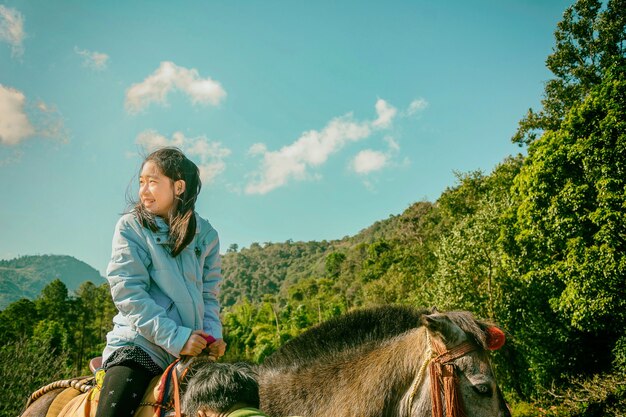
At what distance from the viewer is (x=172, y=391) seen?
1.96m

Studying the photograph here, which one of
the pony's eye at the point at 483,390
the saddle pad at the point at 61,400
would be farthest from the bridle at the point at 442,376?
the saddle pad at the point at 61,400

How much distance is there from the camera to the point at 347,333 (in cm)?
360

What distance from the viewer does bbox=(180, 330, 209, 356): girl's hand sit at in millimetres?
2117

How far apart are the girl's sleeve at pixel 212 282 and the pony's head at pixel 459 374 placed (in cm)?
155

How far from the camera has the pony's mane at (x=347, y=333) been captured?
11.4 ft

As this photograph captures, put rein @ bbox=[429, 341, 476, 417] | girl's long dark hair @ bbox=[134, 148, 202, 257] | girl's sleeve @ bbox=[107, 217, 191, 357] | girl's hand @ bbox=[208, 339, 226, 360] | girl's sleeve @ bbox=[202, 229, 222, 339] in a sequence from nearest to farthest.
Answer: girl's sleeve @ bbox=[107, 217, 191, 357]
girl's hand @ bbox=[208, 339, 226, 360]
girl's long dark hair @ bbox=[134, 148, 202, 257]
girl's sleeve @ bbox=[202, 229, 222, 339]
rein @ bbox=[429, 341, 476, 417]

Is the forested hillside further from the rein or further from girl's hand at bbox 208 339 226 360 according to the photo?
girl's hand at bbox 208 339 226 360

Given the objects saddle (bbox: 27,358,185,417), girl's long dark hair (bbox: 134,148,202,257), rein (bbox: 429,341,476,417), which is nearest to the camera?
saddle (bbox: 27,358,185,417)

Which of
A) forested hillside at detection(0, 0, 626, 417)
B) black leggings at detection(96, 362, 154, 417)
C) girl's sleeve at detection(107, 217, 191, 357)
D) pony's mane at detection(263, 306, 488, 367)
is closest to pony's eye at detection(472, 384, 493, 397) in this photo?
pony's mane at detection(263, 306, 488, 367)

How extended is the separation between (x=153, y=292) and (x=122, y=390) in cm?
55

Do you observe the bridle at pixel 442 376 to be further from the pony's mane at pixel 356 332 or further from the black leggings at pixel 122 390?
the black leggings at pixel 122 390

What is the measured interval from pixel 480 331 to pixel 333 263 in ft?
301

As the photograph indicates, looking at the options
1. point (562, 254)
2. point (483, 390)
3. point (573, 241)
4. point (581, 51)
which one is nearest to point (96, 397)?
point (483, 390)

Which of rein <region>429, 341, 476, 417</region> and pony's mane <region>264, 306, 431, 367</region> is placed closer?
rein <region>429, 341, 476, 417</region>
